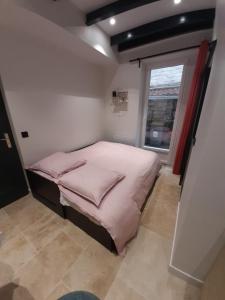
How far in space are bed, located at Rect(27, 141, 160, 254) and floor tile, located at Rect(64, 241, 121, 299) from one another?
0.09m

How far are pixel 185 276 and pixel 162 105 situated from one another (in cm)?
293

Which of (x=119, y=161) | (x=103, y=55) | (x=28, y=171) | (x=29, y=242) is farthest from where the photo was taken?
(x=103, y=55)

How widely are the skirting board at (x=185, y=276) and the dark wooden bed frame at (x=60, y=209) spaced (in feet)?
1.81

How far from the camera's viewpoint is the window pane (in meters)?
2.83

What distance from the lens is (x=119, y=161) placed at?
228 cm

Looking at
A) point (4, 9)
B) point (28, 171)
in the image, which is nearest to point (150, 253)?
point (28, 171)

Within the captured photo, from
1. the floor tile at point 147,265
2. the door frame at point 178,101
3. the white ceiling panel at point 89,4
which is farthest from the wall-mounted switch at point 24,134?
the door frame at point 178,101

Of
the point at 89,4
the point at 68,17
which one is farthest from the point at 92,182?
the point at 89,4

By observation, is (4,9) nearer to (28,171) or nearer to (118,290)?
(28,171)

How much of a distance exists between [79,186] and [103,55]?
8.07 ft

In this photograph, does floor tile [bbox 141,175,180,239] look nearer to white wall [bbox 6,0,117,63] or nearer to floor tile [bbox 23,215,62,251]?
floor tile [bbox 23,215,62,251]

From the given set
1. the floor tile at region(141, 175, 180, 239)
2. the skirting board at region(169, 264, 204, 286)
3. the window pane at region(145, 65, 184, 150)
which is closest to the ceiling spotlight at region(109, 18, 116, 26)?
the window pane at region(145, 65, 184, 150)

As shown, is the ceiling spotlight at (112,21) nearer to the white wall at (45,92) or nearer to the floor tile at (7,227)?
the white wall at (45,92)

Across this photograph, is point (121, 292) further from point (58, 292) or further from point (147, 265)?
point (58, 292)
